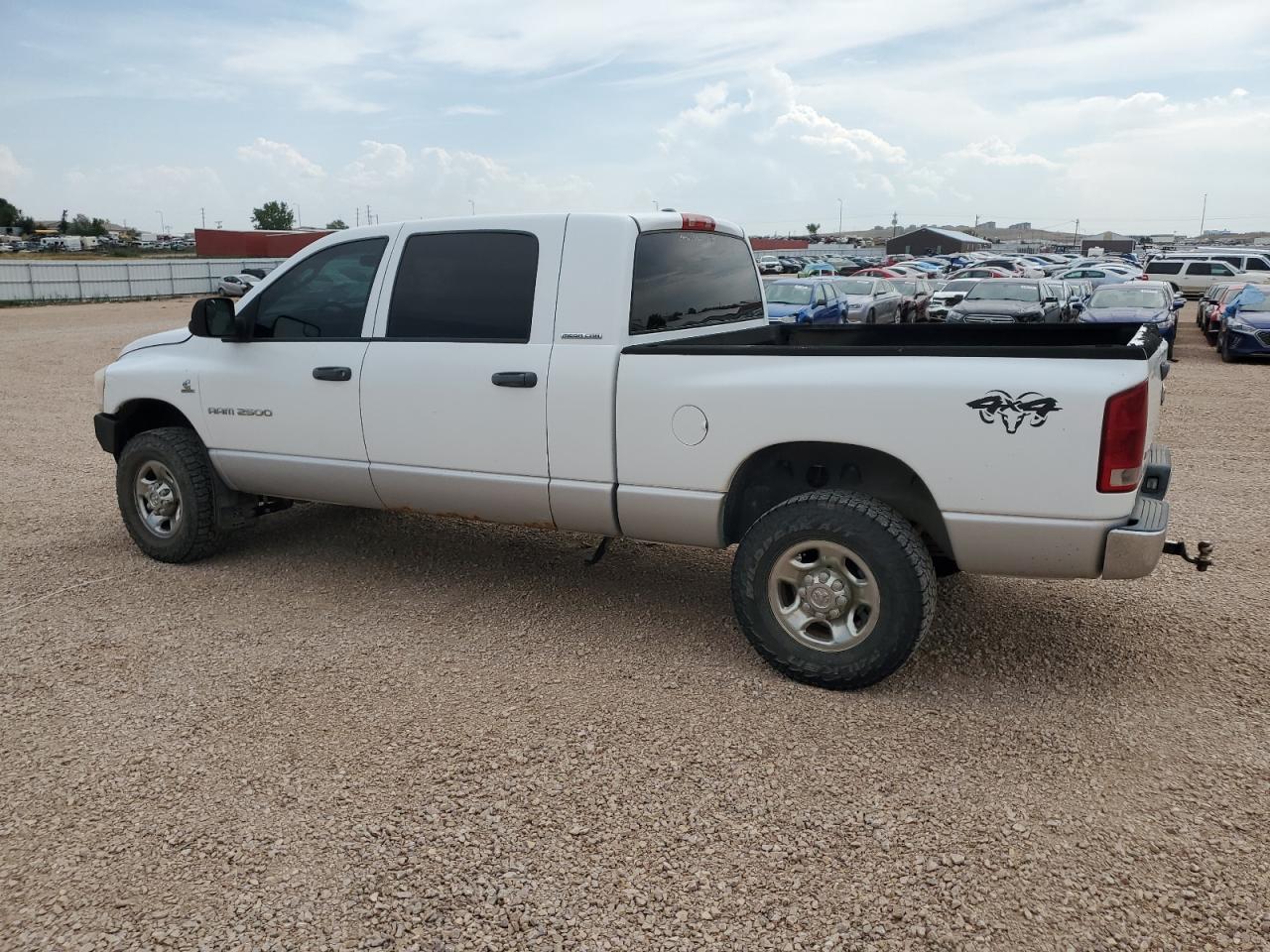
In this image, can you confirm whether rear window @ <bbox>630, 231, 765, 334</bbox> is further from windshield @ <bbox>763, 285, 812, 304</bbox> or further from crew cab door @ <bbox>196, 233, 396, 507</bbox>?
windshield @ <bbox>763, 285, 812, 304</bbox>

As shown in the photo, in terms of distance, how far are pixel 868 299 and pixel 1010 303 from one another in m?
2.93

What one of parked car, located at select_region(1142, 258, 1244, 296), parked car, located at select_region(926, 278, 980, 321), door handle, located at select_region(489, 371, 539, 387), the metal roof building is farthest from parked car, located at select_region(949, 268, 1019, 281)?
the metal roof building

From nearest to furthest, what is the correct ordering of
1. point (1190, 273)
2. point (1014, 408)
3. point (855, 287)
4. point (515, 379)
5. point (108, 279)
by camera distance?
1. point (1014, 408)
2. point (515, 379)
3. point (855, 287)
4. point (1190, 273)
5. point (108, 279)

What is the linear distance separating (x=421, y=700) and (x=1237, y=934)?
2.89m

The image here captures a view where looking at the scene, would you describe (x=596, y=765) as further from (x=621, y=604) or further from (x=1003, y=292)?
(x=1003, y=292)

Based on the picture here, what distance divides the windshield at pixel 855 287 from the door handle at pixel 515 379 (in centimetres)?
1713

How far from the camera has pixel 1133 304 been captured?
18.7 m

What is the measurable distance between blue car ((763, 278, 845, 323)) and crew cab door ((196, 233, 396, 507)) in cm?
1275

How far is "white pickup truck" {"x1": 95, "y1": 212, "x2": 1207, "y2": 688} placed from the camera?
367 centimetres

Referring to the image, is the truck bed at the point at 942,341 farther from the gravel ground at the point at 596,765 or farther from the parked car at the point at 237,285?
the parked car at the point at 237,285

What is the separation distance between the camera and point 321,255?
5.23 meters

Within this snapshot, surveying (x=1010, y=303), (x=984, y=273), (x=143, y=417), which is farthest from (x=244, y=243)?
(x=143, y=417)

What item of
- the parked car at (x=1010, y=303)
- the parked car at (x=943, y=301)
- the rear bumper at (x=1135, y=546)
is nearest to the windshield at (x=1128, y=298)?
the parked car at (x=1010, y=303)

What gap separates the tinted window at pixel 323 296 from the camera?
5.11 meters
